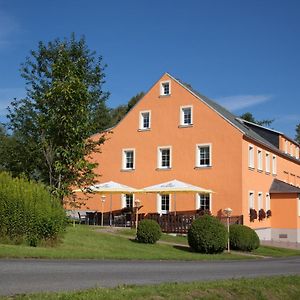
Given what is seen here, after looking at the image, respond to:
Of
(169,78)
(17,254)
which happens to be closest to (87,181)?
(17,254)

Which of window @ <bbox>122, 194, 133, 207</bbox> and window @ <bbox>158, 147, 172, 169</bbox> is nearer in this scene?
window @ <bbox>158, 147, 172, 169</bbox>

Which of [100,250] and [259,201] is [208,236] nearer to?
[100,250]

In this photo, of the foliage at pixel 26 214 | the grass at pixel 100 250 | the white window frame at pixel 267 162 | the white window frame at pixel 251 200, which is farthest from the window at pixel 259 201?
the foliage at pixel 26 214

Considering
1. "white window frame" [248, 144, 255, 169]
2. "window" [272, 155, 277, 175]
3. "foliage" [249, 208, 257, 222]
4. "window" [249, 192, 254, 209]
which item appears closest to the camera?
"foliage" [249, 208, 257, 222]

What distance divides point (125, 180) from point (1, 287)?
101ft

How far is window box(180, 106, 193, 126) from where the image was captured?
3853cm

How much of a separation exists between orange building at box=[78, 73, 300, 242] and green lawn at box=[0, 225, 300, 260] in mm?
9251

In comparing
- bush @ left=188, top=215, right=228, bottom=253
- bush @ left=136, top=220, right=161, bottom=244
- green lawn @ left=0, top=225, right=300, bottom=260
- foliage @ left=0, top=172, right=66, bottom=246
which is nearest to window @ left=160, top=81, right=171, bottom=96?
green lawn @ left=0, top=225, right=300, bottom=260

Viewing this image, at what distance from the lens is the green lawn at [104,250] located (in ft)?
55.2

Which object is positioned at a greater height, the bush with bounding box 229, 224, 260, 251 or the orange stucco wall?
the orange stucco wall

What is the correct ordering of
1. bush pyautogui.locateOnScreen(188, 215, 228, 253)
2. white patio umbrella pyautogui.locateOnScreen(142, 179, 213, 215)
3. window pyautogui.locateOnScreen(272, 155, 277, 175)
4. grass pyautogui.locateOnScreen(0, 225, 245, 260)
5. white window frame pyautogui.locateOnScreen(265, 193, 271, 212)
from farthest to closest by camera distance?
window pyautogui.locateOnScreen(272, 155, 277, 175)
white window frame pyautogui.locateOnScreen(265, 193, 271, 212)
white patio umbrella pyautogui.locateOnScreen(142, 179, 213, 215)
bush pyautogui.locateOnScreen(188, 215, 228, 253)
grass pyautogui.locateOnScreen(0, 225, 245, 260)

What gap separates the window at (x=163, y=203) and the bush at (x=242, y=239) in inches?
454

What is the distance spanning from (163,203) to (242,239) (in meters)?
12.6

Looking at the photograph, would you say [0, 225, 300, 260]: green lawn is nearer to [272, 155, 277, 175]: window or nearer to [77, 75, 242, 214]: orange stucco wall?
[77, 75, 242, 214]: orange stucco wall
